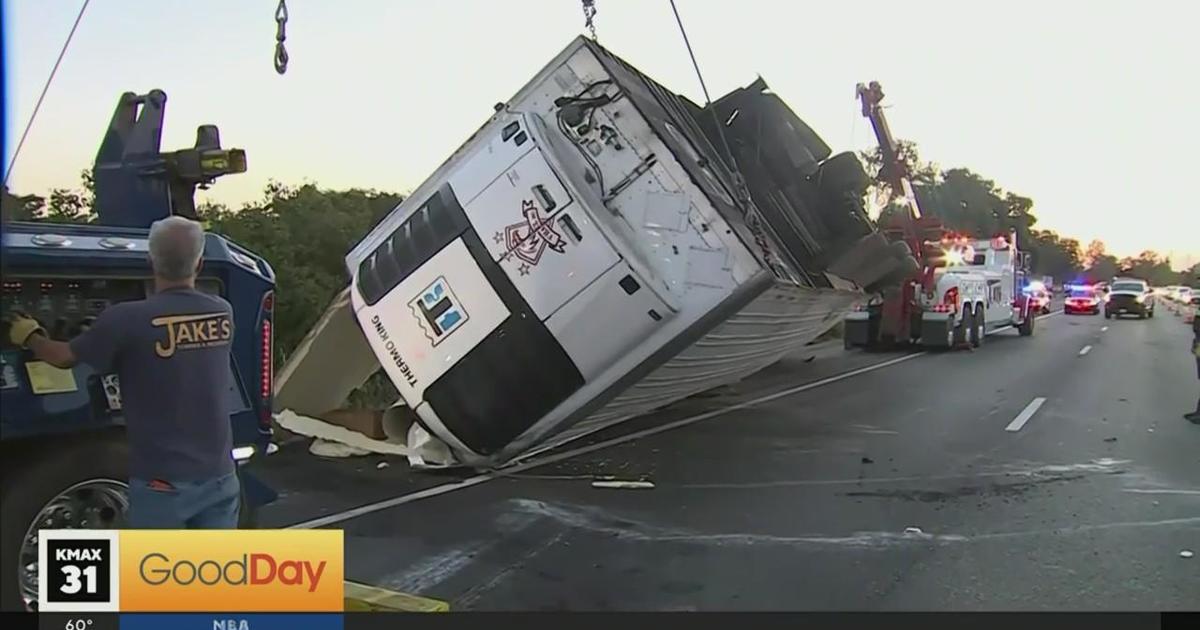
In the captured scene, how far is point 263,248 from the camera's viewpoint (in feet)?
24.3

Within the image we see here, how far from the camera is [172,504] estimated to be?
2859 mm

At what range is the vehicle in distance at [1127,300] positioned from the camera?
3024 cm

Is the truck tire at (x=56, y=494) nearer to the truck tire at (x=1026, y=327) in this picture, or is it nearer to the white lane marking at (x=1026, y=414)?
the white lane marking at (x=1026, y=414)

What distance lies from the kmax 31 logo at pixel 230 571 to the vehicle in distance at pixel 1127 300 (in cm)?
3164

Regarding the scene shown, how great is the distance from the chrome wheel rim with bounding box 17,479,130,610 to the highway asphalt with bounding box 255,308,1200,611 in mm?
1347

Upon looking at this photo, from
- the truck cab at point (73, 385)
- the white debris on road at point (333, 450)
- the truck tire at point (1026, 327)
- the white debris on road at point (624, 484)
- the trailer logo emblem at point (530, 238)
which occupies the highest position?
the trailer logo emblem at point (530, 238)

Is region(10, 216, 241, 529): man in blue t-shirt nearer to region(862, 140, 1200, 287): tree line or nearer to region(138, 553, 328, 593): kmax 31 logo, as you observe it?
region(138, 553, 328, 593): kmax 31 logo

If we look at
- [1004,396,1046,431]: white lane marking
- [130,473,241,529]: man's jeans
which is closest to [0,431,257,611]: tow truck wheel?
[130,473,241,529]: man's jeans

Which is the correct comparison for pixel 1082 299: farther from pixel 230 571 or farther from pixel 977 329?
pixel 230 571

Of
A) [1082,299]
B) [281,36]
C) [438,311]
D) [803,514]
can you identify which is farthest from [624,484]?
[1082,299]

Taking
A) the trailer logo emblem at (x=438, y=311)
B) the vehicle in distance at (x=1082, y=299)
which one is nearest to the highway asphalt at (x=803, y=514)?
the trailer logo emblem at (x=438, y=311)

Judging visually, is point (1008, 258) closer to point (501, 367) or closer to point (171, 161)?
point (501, 367)

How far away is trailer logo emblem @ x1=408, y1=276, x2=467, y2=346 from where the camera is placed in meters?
6.01

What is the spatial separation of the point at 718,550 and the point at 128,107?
3213 mm
